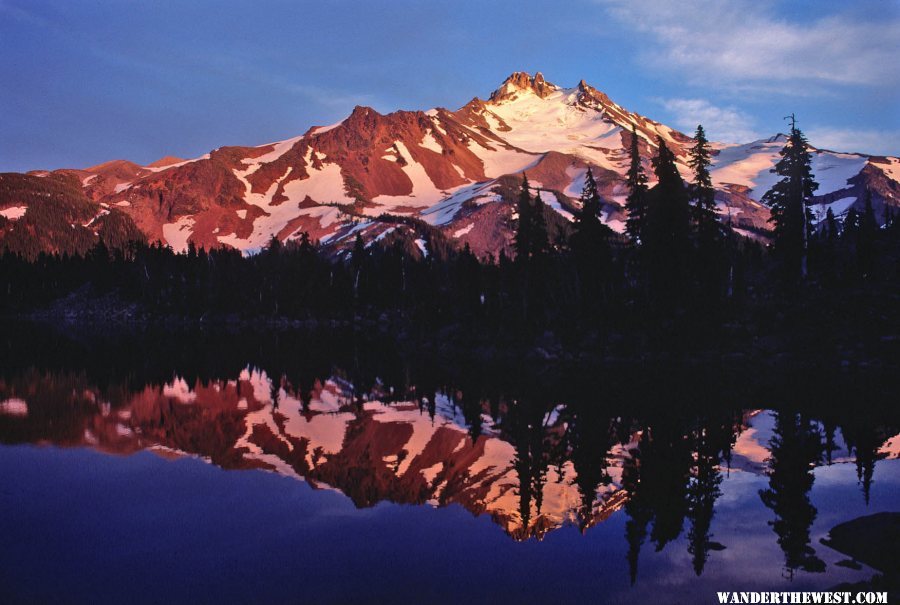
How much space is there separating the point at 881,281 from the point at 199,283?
12892cm

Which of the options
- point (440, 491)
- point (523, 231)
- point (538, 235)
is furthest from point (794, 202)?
point (440, 491)

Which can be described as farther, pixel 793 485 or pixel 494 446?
pixel 494 446

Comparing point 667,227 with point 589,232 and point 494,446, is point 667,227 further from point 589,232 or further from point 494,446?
point 494,446

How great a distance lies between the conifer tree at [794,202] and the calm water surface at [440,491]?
27.6 metres

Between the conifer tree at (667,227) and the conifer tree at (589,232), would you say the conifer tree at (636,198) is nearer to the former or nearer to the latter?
the conifer tree at (667,227)

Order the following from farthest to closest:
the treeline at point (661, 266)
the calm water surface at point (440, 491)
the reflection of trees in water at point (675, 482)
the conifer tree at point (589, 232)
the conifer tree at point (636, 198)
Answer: the conifer tree at point (589, 232) → the conifer tree at point (636, 198) → the treeline at point (661, 266) → the reflection of trees in water at point (675, 482) → the calm water surface at point (440, 491)

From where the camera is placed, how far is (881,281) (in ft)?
219

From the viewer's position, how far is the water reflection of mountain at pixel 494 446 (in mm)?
22953

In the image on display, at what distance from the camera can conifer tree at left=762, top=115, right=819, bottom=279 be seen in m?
69.0

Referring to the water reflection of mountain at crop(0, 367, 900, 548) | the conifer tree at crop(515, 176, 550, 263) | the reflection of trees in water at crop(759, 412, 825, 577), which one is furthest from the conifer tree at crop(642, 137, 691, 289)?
the reflection of trees in water at crop(759, 412, 825, 577)

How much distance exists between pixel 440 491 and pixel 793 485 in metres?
12.7

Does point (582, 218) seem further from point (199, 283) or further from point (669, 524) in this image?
point (199, 283)

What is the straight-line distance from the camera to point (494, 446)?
32281 mm

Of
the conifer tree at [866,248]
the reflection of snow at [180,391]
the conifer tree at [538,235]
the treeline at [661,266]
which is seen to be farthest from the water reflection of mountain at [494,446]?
the conifer tree at [866,248]
